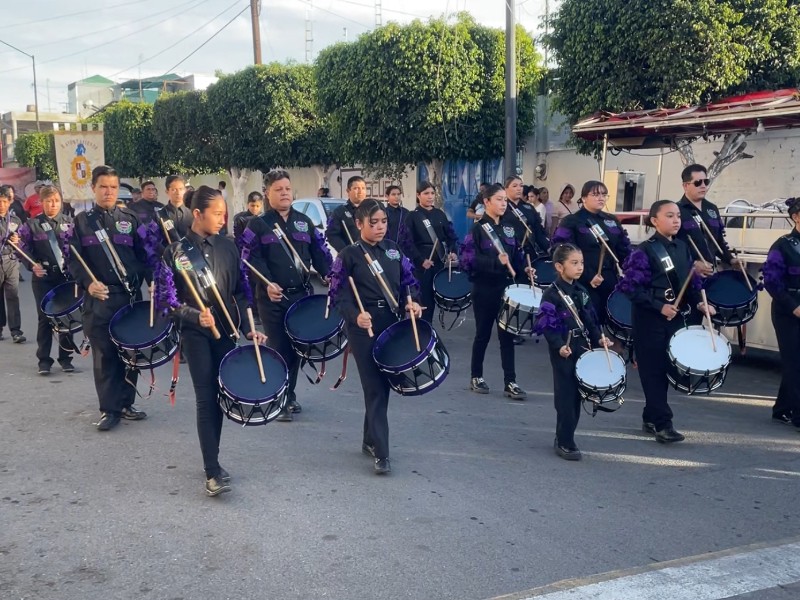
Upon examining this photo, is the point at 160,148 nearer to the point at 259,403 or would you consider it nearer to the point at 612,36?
the point at 612,36

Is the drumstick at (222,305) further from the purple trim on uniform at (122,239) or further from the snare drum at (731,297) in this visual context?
the snare drum at (731,297)

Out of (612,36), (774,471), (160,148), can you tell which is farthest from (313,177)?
(774,471)

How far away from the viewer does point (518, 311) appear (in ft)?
24.4

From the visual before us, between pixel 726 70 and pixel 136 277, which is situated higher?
pixel 726 70

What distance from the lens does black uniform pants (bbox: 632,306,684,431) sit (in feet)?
20.8

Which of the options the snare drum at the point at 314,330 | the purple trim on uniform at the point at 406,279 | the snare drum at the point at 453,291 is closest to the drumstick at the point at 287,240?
the snare drum at the point at 314,330

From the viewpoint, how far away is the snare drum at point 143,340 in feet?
20.3

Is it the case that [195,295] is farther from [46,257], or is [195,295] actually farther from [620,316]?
[46,257]

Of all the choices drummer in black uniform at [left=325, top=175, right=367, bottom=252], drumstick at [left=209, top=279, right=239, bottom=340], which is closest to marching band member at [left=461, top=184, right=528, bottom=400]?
drummer in black uniform at [left=325, top=175, right=367, bottom=252]

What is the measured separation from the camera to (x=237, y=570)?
13.6 feet

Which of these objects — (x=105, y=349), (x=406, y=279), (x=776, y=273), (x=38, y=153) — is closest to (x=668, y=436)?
(x=776, y=273)

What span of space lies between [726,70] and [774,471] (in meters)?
9.87

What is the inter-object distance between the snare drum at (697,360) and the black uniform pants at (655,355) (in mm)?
109

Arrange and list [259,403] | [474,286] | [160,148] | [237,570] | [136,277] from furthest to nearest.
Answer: [160,148] < [474,286] < [136,277] < [259,403] < [237,570]
